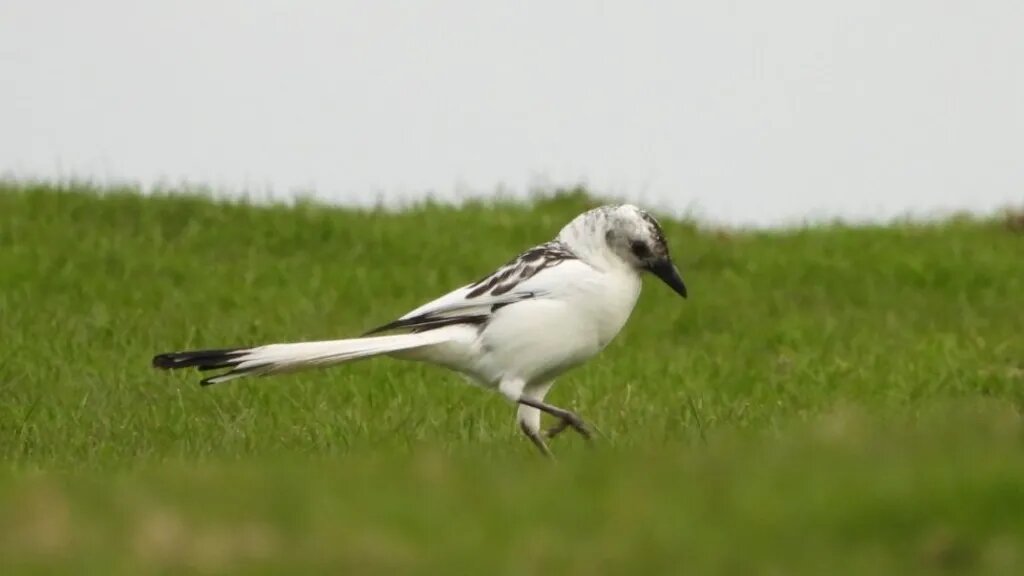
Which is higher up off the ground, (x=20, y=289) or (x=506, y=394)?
(x=20, y=289)

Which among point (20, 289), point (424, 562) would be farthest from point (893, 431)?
point (20, 289)

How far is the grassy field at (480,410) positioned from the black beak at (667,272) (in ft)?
2.08

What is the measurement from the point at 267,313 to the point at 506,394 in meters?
6.05

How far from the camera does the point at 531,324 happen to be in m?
7.98

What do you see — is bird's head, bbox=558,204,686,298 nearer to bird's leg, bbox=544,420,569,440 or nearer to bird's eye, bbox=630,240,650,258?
bird's eye, bbox=630,240,650,258

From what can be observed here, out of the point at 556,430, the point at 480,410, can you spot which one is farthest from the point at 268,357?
the point at 480,410

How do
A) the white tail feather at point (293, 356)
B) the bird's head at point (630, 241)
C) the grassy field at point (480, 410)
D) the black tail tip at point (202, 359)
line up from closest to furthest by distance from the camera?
the grassy field at point (480, 410) < the black tail tip at point (202, 359) < the white tail feather at point (293, 356) < the bird's head at point (630, 241)

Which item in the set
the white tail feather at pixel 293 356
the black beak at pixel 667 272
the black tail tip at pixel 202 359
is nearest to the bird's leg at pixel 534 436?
the white tail feather at pixel 293 356

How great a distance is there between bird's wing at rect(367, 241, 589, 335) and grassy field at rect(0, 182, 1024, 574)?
55 centimetres

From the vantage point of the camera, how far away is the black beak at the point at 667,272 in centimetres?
824

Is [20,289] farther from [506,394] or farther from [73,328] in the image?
[506,394]

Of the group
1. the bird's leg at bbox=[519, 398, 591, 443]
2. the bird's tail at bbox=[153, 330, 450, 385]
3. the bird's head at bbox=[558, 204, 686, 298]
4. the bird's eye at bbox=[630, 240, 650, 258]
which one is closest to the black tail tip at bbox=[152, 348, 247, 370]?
the bird's tail at bbox=[153, 330, 450, 385]

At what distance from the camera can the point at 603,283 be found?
26.4 feet

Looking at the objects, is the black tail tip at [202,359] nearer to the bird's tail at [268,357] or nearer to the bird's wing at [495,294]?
the bird's tail at [268,357]
